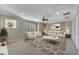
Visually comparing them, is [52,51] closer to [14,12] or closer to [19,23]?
[19,23]

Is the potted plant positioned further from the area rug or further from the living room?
the area rug

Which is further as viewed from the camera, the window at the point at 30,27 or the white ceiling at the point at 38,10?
the window at the point at 30,27

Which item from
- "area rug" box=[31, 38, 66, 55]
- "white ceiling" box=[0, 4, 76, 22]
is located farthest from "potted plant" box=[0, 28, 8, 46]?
"area rug" box=[31, 38, 66, 55]

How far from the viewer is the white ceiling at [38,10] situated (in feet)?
8.33

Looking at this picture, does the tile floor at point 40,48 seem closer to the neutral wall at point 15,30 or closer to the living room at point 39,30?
the living room at point 39,30

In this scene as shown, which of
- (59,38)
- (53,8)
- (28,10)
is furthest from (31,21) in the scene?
(59,38)

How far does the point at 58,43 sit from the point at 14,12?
1312 mm

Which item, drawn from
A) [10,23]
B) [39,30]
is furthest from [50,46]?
[10,23]

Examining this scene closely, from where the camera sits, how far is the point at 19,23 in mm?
2633

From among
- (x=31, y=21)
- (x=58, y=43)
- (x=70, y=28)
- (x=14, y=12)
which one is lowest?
(x=58, y=43)

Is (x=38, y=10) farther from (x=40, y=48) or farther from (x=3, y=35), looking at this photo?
(x=3, y=35)

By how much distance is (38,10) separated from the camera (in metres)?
2.58

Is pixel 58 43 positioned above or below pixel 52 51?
above

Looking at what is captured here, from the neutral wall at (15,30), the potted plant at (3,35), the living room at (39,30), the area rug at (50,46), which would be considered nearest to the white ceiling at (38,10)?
the living room at (39,30)
